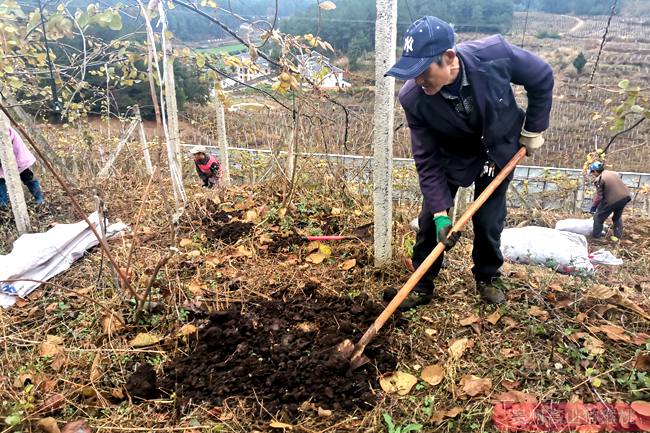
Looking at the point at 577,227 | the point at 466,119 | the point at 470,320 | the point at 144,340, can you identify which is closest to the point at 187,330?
the point at 144,340

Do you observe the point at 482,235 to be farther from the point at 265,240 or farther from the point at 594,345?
the point at 265,240

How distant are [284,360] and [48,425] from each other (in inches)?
43.9

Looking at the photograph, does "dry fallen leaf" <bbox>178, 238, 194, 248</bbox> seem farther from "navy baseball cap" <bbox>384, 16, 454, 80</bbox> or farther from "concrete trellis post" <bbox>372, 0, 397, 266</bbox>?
"navy baseball cap" <bbox>384, 16, 454, 80</bbox>

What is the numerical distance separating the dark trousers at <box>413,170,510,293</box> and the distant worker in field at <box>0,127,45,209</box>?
414 centimetres

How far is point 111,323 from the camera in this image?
2.52 meters

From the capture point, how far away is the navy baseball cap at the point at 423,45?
1.94 m

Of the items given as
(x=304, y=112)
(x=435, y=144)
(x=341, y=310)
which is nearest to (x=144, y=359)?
(x=341, y=310)

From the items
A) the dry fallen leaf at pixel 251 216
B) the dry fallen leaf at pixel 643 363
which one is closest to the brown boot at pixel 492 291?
the dry fallen leaf at pixel 643 363

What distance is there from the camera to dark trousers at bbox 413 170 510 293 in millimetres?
2445

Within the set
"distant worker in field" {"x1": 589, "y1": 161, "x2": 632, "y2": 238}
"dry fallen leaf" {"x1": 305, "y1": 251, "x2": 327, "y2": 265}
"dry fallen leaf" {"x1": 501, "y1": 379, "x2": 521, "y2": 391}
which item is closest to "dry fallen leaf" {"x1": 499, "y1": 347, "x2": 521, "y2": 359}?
"dry fallen leaf" {"x1": 501, "y1": 379, "x2": 521, "y2": 391}

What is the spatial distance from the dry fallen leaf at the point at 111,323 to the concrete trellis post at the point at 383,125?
1.69 metres

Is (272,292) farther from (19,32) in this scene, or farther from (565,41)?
(565,41)

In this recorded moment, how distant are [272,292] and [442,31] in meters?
1.87

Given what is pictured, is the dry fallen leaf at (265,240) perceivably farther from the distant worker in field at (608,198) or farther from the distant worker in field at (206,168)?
the distant worker in field at (608,198)
